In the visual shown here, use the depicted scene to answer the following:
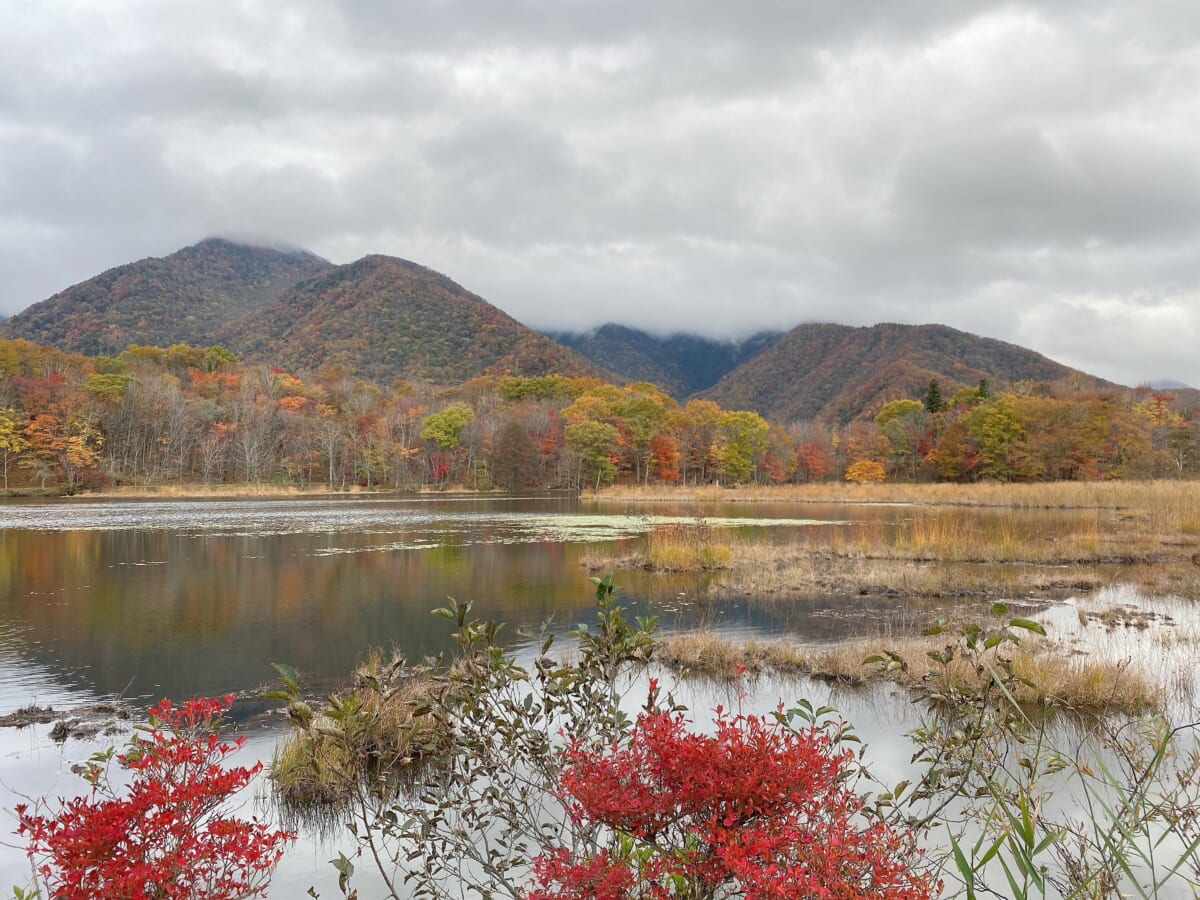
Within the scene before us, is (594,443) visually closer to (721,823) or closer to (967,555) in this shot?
(967,555)

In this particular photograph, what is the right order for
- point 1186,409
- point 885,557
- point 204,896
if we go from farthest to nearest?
point 1186,409 < point 885,557 < point 204,896

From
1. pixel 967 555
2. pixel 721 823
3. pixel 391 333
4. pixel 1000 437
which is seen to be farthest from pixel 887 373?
pixel 721 823

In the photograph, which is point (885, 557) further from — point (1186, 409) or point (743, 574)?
point (1186, 409)

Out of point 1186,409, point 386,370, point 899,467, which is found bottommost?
point 899,467

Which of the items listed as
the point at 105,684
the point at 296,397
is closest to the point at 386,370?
the point at 296,397

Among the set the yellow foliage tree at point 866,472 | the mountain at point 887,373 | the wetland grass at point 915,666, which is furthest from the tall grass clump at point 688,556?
the mountain at point 887,373

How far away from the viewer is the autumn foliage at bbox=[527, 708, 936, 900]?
2.42 metres

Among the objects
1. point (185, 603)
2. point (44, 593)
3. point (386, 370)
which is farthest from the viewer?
point (386, 370)

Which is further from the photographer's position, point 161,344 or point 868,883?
point 161,344

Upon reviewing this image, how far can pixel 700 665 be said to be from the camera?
9.91 m

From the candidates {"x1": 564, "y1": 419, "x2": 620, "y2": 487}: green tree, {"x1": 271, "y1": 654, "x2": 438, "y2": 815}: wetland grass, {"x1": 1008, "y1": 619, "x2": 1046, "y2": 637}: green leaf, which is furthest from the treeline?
{"x1": 1008, "y1": 619, "x2": 1046, "y2": 637}: green leaf

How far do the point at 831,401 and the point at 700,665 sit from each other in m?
166

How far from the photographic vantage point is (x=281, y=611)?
550 inches

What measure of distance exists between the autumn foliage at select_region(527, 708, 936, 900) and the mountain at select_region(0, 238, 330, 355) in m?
159
